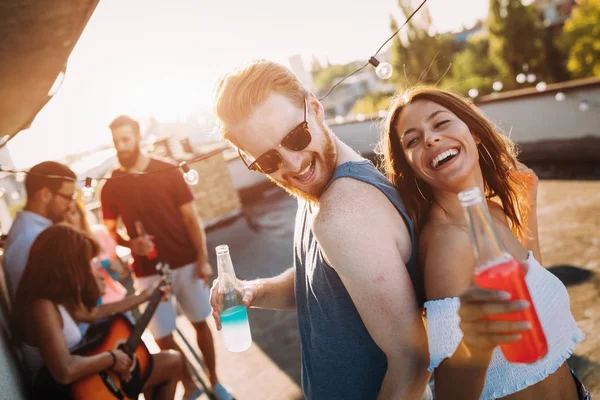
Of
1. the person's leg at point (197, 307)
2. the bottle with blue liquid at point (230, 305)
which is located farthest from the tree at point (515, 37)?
the bottle with blue liquid at point (230, 305)

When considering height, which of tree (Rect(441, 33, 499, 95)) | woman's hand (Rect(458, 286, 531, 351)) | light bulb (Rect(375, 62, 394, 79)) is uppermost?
light bulb (Rect(375, 62, 394, 79))

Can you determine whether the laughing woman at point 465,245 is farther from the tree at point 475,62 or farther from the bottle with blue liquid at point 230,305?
the tree at point 475,62

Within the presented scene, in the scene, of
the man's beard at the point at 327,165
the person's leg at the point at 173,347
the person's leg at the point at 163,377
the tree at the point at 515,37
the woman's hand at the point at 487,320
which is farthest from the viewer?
the tree at the point at 515,37

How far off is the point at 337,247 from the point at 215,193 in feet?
31.1

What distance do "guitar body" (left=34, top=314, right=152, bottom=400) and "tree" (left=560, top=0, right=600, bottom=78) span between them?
29.3 m

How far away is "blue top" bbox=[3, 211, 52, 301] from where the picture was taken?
296 centimetres

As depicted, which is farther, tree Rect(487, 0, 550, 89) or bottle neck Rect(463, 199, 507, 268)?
tree Rect(487, 0, 550, 89)

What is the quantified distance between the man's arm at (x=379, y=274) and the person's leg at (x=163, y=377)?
92.8 inches

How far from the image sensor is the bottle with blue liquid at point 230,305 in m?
2.02

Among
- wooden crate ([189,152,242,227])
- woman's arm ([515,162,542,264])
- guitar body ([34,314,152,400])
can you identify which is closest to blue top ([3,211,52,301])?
guitar body ([34,314,152,400])

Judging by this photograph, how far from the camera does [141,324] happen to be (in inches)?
130

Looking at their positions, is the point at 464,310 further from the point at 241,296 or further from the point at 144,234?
the point at 144,234

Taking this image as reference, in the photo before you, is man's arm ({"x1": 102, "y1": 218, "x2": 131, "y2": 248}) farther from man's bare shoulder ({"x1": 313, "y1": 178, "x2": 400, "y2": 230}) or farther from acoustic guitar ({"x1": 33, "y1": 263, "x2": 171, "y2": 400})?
man's bare shoulder ({"x1": 313, "y1": 178, "x2": 400, "y2": 230})

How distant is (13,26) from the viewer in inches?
76.5
